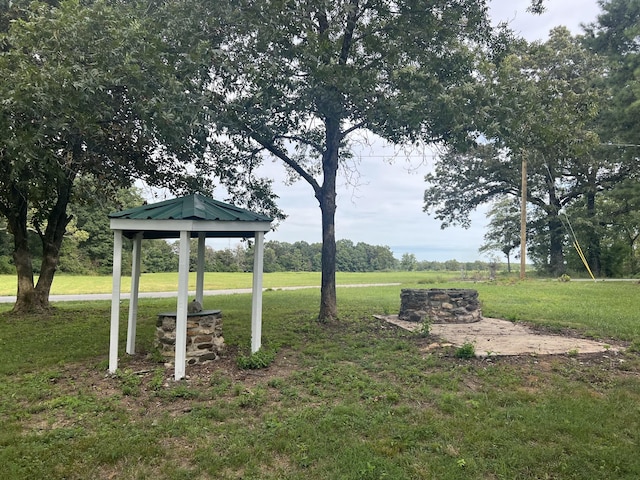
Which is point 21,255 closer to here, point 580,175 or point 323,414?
point 323,414

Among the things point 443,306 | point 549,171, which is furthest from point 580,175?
point 443,306

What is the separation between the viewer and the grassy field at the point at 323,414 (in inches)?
122

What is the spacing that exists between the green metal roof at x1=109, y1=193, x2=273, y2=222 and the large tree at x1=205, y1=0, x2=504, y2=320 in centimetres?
192

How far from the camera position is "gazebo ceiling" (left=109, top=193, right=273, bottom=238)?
502 cm

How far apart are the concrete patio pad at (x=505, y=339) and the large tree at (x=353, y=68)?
2.32 meters

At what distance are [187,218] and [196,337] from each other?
4.99 ft

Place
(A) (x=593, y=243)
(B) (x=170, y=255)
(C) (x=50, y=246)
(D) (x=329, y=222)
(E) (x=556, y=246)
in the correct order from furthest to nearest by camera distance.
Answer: (B) (x=170, y=255) → (E) (x=556, y=246) → (A) (x=593, y=243) → (C) (x=50, y=246) → (D) (x=329, y=222)

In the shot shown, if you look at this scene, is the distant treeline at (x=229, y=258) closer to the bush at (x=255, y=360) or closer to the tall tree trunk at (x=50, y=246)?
the tall tree trunk at (x=50, y=246)

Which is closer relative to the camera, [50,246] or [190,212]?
[190,212]

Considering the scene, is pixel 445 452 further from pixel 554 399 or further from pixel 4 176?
pixel 4 176

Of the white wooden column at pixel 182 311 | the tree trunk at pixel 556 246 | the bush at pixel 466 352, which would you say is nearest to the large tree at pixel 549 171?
the tree trunk at pixel 556 246

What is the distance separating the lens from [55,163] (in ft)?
21.3

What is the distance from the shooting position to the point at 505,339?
696 centimetres

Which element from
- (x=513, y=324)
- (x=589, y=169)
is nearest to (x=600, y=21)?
(x=589, y=169)
